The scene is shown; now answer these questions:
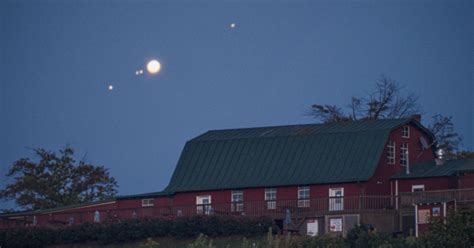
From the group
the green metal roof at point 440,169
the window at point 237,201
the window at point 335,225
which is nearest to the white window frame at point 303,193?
the window at point 335,225

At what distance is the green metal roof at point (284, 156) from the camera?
2574 inches

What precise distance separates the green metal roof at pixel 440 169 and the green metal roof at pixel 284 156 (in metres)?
2.21

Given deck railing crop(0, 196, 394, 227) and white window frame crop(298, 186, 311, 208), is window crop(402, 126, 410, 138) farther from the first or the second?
white window frame crop(298, 186, 311, 208)

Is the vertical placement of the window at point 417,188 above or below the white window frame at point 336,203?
above

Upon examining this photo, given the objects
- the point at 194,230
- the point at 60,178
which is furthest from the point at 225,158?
the point at 60,178

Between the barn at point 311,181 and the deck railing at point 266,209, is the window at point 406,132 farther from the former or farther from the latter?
the deck railing at point 266,209

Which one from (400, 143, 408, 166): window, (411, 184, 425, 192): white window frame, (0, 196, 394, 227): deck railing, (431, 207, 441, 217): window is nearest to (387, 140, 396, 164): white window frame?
(400, 143, 408, 166): window

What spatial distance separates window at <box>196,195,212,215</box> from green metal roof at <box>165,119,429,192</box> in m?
0.60

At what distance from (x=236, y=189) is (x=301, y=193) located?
4108 mm

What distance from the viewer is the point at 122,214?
65.6 meters

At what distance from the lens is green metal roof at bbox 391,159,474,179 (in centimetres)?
6203

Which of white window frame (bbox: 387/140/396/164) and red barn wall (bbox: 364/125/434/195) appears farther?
white window frame (bbox: 387/140/396/164)

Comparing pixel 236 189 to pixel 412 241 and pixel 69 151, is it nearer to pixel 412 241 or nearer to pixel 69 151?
pixel 69 151

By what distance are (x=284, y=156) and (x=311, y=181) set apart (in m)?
3.77
